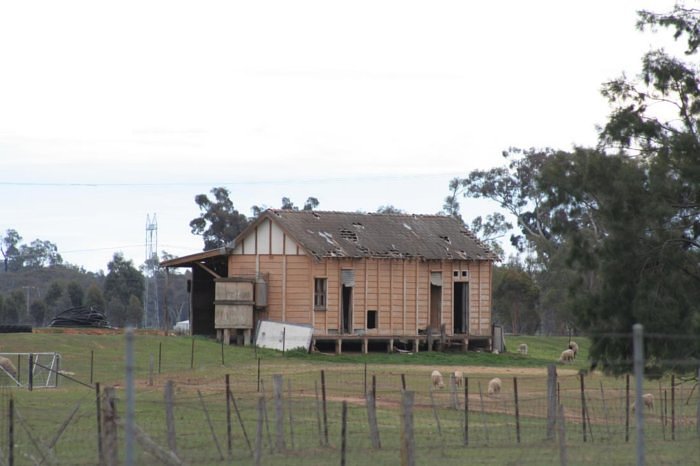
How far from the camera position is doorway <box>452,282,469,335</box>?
63.2 metres

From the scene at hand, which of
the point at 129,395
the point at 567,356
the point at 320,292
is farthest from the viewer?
the point at 567,356

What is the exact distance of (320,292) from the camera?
58.4 metres

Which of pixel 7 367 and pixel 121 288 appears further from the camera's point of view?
pixel 121 288

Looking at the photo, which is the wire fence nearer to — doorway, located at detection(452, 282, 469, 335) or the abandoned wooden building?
the abandoned wooden building

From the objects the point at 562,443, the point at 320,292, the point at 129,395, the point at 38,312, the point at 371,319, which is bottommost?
the point at 562,443

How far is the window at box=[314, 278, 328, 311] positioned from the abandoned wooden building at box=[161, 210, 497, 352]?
0.15 ft

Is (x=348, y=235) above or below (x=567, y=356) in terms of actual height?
above

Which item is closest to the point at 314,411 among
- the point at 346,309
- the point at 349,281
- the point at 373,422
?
the point at 373,422

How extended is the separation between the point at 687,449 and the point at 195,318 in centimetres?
4195

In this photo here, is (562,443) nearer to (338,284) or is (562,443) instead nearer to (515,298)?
(338,284)

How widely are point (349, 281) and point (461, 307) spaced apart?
25.9ft

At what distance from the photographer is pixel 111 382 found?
136 ft

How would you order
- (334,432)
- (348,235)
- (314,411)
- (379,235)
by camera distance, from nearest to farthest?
(334,432) < (314,411) < (348,235) < (379,235)

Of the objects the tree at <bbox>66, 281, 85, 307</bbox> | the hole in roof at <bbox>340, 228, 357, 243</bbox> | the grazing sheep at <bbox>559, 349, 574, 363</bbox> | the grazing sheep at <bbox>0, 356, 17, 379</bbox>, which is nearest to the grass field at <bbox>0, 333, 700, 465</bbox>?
the grazing sheep at <bbox>559, 349, 574, 363</bbox>
